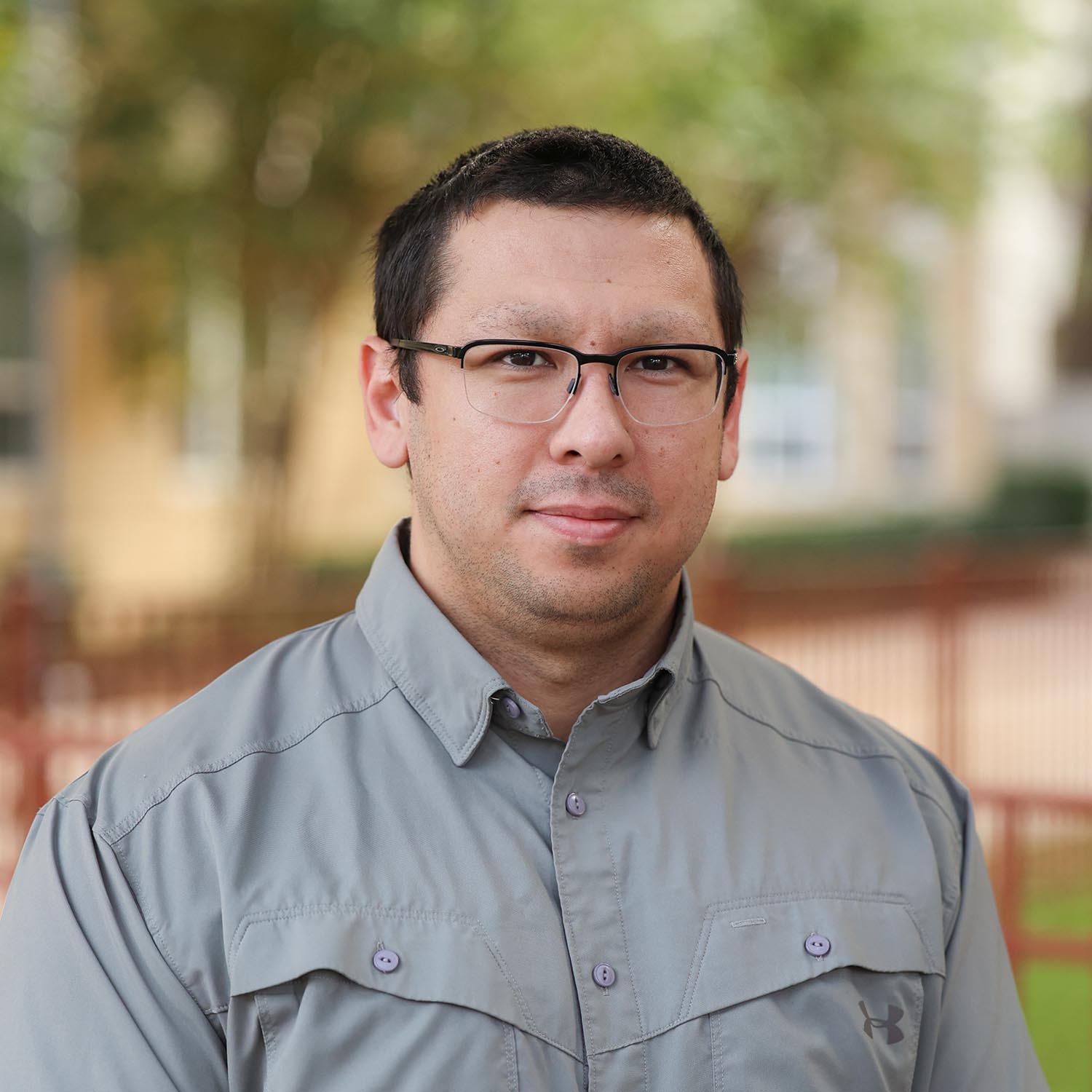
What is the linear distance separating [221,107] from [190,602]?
5256 millimetres

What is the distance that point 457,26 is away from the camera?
987 centimetres

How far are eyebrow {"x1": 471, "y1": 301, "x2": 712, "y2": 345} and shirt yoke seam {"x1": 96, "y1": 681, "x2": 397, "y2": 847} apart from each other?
1.68ft

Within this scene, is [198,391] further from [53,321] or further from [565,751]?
[565,751]

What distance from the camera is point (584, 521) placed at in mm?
1917

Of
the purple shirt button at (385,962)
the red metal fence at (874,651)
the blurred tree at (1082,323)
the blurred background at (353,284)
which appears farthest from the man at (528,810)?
the blurred tree at (1082,323)

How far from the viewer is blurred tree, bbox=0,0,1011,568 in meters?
10.1

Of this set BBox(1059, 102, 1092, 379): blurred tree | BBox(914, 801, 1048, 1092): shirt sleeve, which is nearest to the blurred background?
BBox(914, 801, 1048, 1092): shirt sleeve

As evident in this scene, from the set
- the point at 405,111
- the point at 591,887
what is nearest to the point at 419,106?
the point at 405,111

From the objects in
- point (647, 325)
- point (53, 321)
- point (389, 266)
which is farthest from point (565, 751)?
point (53, 321)

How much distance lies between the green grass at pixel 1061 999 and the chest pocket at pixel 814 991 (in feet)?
10.5

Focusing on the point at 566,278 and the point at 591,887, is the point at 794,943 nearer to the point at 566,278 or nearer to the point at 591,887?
the point at 591,887

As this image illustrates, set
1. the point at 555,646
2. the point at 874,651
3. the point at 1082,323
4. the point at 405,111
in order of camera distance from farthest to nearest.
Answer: the point at 1082,323
the point at 405,111
the point at 874,651
the point at 555,646

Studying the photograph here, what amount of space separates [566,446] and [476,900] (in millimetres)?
597

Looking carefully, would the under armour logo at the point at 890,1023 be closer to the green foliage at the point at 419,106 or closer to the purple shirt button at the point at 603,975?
the purple shirt button at the point at 603,975
